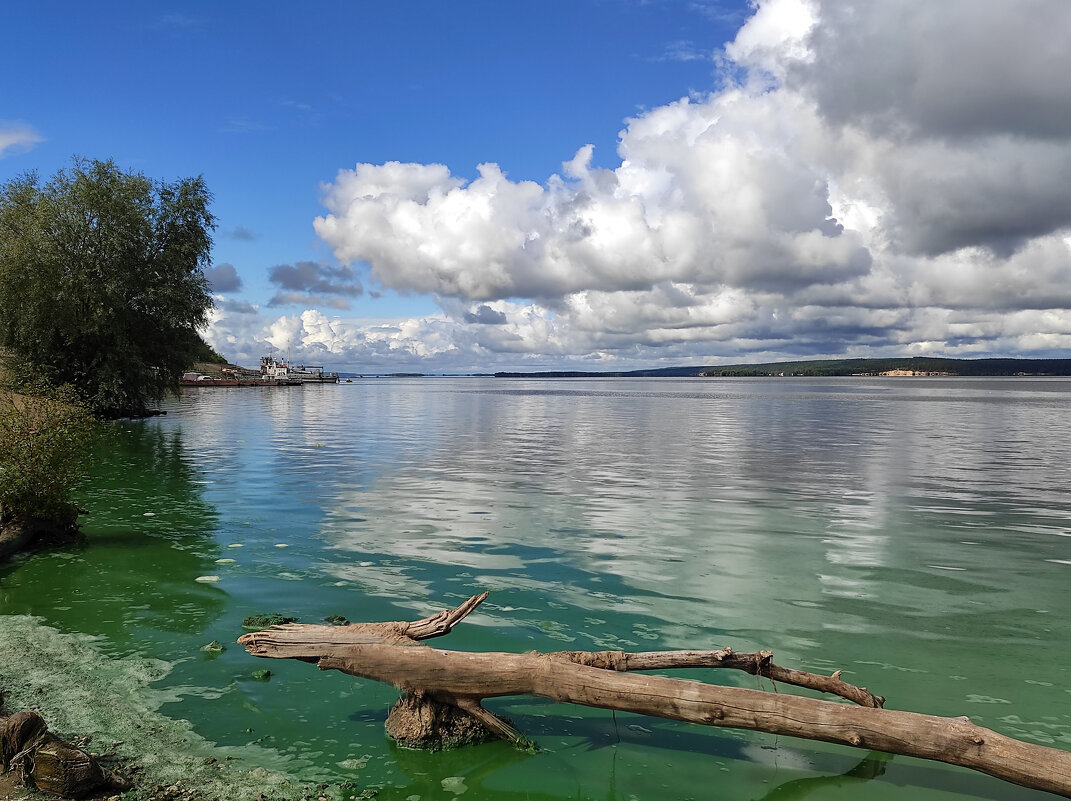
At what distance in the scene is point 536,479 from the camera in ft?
94.7

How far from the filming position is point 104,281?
5031 centimetres

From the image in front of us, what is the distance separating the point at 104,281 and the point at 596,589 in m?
49.6

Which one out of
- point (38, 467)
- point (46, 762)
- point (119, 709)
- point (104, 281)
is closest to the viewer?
point (46, 762)

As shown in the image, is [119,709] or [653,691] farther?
[119,709]

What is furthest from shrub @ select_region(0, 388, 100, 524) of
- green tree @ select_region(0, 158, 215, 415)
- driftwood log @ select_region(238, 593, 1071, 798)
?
green tree @ select_region(0, 158, 215, 415)

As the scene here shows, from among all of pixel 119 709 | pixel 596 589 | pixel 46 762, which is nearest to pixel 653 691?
pixel 46 762

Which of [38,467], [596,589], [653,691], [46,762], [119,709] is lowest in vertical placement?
[596,589]

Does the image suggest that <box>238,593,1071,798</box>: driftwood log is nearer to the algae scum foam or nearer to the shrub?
the algae scum foam

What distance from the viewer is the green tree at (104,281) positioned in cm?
4853

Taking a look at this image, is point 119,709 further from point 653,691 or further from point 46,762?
point 653,691

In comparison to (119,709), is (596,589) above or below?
below

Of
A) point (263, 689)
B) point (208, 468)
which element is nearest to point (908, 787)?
point (263, 689)

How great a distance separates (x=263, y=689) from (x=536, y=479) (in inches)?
783

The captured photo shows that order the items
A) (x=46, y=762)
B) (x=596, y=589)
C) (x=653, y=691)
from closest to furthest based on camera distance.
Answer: (x=46, y=762)
(x=653, y=691)
(x=596, y=589)
